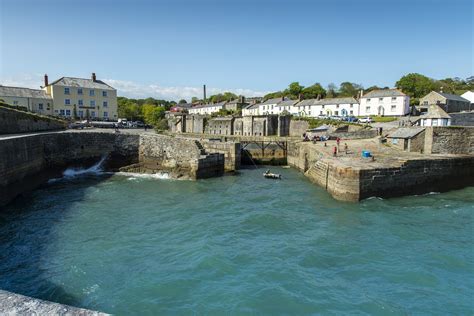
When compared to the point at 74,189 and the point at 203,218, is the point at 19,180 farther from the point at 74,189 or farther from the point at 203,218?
the point at 203,218

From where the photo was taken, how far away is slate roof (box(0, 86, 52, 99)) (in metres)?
40.6

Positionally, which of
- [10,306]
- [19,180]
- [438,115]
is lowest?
[19,180]

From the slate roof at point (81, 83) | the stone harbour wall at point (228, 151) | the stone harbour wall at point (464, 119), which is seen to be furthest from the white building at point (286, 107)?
the stone harbour wall at point (228, 151)

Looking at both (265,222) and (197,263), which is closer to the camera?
(197,263)

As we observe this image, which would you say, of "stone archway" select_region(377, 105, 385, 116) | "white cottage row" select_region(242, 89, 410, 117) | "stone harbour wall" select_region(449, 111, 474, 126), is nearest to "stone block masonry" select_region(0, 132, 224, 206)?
"stone harbour wall" select_region(449, 111, 474, 126)

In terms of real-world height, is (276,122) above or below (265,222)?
above

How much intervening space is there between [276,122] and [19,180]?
105 feet

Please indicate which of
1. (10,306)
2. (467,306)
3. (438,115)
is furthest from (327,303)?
(438,115)

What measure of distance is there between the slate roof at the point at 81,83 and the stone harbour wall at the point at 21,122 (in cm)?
1557

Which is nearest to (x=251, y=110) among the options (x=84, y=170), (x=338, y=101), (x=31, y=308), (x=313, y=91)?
(x=313, y=91)

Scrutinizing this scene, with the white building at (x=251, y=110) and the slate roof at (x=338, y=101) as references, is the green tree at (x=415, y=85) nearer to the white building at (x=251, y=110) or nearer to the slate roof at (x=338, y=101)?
the slate roof at (x=338, y=101)

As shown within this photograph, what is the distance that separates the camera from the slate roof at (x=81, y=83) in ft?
147

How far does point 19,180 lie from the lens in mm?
18234

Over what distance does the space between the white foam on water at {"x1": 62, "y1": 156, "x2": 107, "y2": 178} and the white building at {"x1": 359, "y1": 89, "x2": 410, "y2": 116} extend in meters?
43.3
